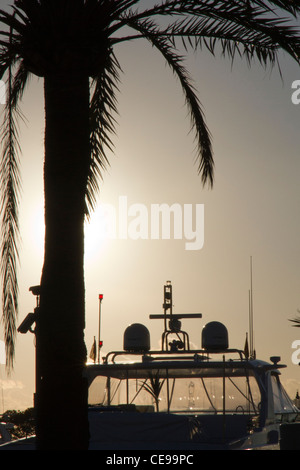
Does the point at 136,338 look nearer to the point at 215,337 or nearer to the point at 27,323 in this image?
the point at 215,337

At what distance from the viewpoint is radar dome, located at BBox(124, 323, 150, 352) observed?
12.3 m

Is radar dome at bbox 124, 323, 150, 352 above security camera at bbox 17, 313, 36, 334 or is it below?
below

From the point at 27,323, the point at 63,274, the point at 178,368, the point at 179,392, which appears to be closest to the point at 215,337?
the point at 178,368

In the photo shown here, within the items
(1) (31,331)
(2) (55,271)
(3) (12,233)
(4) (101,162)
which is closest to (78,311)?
(2) (55,271)

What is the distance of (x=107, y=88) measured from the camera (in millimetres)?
11125

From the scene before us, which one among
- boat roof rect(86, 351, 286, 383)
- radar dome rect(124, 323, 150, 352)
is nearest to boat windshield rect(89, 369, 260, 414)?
boat roof rect(86, 351, 286, 383)

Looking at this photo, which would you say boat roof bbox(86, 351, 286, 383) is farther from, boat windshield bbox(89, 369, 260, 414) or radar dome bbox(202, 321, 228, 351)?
radar dome bbox(202, 321, 228, 351)

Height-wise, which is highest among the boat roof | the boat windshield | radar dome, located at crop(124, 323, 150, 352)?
radar dome, located at crop(124, 323, 150, 352)

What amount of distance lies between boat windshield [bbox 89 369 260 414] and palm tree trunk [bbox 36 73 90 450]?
373 centimetres

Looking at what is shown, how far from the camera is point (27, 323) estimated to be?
380 inches

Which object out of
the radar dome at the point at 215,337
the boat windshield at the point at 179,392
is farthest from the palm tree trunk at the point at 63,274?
the radar dome at the point at 215,337

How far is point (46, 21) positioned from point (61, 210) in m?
2.05

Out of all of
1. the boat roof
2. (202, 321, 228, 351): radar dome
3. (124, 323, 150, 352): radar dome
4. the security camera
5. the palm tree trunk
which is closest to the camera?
the palm tree trunk

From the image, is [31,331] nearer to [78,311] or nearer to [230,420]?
[78,311]
